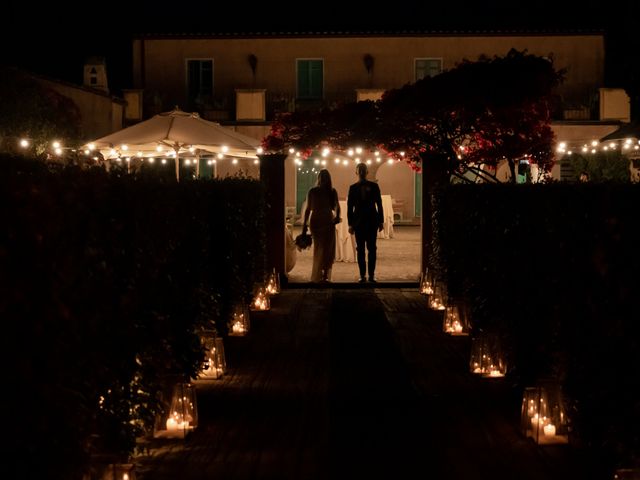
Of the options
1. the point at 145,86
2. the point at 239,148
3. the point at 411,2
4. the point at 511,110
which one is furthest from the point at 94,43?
the point at 511,110

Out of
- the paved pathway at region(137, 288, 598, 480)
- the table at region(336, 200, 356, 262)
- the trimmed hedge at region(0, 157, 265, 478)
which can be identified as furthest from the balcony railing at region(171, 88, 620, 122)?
the trimmed hedge at region(0, 157, 265, 478)

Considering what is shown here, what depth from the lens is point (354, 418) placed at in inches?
238

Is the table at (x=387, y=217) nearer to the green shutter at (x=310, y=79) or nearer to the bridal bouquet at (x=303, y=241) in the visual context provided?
the green shutter at (x=310, y=79)

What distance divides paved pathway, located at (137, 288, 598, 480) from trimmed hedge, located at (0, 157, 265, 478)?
1.58ft

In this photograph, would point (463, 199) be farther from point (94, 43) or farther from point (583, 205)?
point (94, 43)

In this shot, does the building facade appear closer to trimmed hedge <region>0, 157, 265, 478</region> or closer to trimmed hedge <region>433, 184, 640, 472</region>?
trimmed hedge <region>433, 184, 640, 472</region>

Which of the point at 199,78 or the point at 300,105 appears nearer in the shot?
the point at 300,105

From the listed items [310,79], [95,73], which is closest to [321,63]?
[310,79]

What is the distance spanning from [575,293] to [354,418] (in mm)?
1818

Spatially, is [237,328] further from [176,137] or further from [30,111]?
[30,111]

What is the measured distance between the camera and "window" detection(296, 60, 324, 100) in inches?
1192

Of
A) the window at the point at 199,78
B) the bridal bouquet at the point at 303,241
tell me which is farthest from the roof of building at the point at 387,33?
the bridal bouquet at the point at 303,241

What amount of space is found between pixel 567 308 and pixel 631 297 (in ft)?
3.38

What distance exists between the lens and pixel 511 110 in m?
12.4
